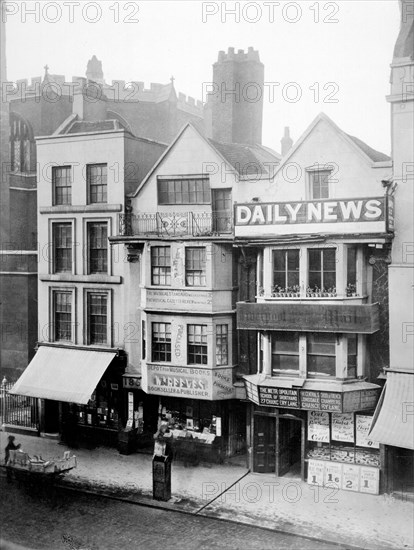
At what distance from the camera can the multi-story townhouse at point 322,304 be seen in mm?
20719

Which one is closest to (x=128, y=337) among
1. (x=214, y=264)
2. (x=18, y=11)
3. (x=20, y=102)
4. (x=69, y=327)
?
(x=69, y=327)

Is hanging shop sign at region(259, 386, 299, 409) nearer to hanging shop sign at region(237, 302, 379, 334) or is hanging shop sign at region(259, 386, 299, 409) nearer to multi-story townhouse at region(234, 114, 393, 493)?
multi-story townhouse at region(234, 114, 393, 493)

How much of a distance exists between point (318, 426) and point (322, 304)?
15.8 feet

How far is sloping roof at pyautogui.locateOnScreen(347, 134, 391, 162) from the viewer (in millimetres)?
22186

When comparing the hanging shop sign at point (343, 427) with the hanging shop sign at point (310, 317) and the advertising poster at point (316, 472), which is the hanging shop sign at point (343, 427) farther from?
the hanging shop sign at point (310, 317)

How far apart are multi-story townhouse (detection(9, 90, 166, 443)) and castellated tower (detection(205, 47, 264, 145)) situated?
3.95 metres

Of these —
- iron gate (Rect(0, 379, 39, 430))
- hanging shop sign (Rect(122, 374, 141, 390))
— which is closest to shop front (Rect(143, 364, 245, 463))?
hanging shop sign (Rect(122, 374, 141, 390))

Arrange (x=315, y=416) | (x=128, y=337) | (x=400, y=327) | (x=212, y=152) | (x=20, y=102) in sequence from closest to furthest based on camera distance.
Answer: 1. (x=400, y=327)
2. (x=315, y=416)
3. (x=212, y=152)
4. (x=128, y=337)
5. (x=20, y=102)

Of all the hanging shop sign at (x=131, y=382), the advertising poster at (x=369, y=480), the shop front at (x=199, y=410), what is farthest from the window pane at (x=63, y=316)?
the advertising poster at (x=369, y=480)

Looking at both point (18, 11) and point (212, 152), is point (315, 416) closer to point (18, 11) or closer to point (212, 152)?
point (212, 152)

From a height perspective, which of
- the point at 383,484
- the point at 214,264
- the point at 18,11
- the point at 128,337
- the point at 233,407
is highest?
the point at 18,11

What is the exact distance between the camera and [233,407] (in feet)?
80.0

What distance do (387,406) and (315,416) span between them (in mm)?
3207

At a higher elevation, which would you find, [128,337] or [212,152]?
[212,152]
